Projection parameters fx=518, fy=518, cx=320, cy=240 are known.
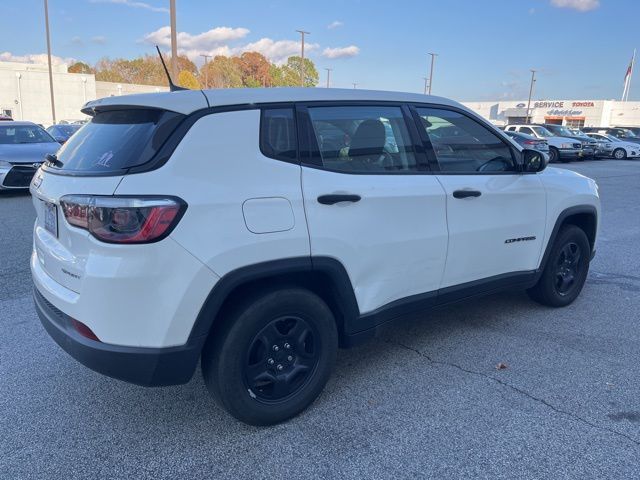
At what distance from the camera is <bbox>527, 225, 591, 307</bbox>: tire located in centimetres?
444

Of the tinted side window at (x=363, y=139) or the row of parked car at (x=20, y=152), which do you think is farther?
the row of parked car at (x=20, y=152)

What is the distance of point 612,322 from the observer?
4.38 meters

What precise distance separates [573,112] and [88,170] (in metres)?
72.9

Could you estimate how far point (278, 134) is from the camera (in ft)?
9.13

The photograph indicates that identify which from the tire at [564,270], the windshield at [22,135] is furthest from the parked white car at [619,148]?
the windshield at [22,135]

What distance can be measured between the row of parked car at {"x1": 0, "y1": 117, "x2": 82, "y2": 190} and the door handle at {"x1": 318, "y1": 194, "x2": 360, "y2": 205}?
8829mm

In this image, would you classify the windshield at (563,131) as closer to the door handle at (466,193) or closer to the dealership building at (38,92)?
the door handle at (466,193)

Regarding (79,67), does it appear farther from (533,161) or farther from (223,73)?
(533,161)

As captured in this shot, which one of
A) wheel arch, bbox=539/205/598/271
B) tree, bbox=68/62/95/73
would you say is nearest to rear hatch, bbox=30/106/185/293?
wheel arch, bbox=539/205/598/271

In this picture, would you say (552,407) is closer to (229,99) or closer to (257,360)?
(257,360)

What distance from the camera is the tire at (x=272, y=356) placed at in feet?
8.63

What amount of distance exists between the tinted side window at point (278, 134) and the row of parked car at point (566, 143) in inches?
737

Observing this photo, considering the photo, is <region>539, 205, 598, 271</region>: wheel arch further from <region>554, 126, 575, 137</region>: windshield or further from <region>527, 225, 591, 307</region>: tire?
<region>554, 126, 575, 137</region>: windshield

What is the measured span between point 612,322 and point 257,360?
3.23 m
